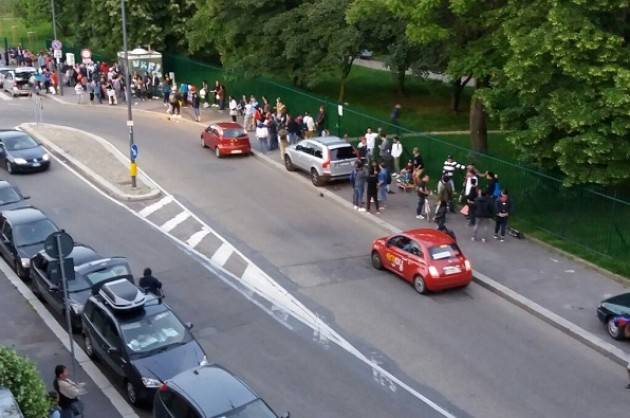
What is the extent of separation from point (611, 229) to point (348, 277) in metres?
7.34

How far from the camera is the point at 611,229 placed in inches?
867

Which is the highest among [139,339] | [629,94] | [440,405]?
[629,94]

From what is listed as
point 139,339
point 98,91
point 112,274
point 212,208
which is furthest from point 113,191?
point 98,91

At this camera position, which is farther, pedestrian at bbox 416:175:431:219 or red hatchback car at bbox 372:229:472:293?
pedestrian at bbox 416:175:431:219

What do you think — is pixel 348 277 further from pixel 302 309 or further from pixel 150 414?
pixel 150 414

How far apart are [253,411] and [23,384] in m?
3.40

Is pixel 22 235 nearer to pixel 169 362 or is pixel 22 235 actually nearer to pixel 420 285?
pixel 169 362

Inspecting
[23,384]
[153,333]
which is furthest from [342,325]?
[23,384]

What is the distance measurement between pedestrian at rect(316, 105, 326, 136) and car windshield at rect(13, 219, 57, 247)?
48.9 feet

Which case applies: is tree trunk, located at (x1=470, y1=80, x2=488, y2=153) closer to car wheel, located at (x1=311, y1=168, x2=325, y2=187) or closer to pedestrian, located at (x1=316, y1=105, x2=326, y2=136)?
car wheel, located at (x1=311, y1=168, x2=325, y2=187)

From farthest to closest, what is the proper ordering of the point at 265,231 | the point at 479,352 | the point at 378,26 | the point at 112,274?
1. the point at 378,26
2. the point at 265,231
3. the point at 112,274
4. the point at 479,352

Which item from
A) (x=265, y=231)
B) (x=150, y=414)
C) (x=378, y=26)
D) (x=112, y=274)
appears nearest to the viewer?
(x=150, y=414)

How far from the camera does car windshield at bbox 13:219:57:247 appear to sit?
68.3ft

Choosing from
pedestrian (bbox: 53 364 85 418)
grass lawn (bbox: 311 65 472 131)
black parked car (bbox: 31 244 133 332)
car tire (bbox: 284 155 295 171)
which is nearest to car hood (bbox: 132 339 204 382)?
pedestrian (bbox: 53 364 85 418)
